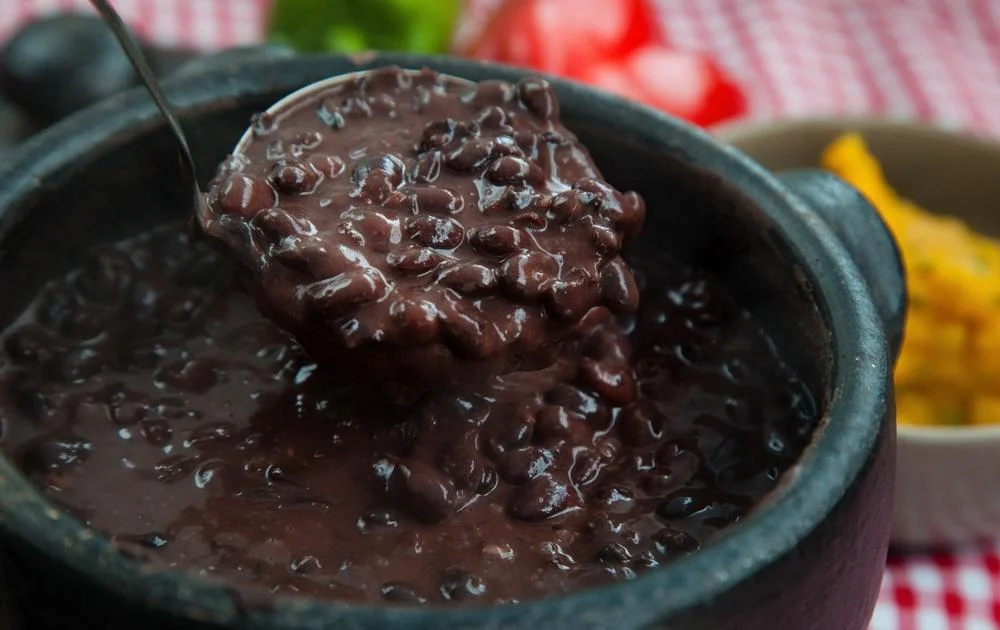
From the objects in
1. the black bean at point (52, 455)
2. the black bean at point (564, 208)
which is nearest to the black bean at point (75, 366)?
the black bean at point (52, 455)

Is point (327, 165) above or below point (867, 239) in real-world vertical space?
above

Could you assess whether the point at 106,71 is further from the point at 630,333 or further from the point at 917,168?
the point at 917,168

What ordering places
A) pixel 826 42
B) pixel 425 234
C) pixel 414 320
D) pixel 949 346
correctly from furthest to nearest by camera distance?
pixel 826 42 → pixel 949 346 → pixel 425 234 → pixel 414 320

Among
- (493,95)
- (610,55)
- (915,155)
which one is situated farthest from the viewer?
(610,55)

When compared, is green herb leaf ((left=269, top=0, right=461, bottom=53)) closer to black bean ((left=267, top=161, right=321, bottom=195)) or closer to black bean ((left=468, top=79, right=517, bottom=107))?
black bean ((left=468, top=79, right=517, bottom=107))

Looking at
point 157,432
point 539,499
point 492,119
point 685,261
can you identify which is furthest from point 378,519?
point 685,261

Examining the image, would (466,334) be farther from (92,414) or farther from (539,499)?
(92,414)

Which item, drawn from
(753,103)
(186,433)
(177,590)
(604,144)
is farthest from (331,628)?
(753,103)

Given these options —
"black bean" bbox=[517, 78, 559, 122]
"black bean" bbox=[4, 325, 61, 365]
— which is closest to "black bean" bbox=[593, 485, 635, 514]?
"black bean" bbox=[517, 78, 559, 122]
